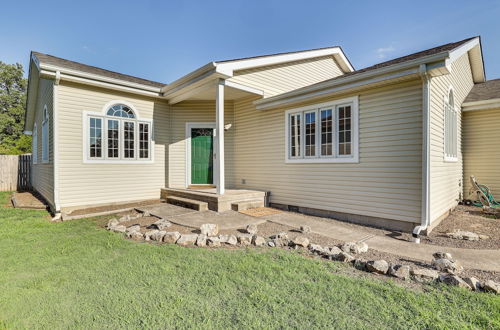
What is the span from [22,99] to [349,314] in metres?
33.7

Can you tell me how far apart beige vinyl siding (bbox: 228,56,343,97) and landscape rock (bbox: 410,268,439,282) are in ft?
19.0

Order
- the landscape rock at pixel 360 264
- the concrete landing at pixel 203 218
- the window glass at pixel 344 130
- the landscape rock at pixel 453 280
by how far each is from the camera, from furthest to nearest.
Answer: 1. the window glass at pixel 344 130
2. the concrete landing at pixel 203 218
3. the landscape rock at pixel 360 264
4. the landscape rock at pixel 453 280

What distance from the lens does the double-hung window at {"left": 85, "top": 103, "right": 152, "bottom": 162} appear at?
6809 millimetres

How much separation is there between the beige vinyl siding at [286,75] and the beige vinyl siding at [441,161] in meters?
4.10

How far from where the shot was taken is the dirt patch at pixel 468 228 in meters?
4.16

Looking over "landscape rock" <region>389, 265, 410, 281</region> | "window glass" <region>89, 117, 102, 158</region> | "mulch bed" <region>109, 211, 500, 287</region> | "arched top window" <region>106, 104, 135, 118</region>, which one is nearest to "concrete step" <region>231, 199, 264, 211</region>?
"mulch bed" <region>109, 211, 500, 287</region>

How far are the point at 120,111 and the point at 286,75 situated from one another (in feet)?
17.4

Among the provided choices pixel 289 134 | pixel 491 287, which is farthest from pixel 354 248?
pixel 289 134

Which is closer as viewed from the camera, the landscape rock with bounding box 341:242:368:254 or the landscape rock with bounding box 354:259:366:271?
the landscape rock with bounding box 354:259:366:271

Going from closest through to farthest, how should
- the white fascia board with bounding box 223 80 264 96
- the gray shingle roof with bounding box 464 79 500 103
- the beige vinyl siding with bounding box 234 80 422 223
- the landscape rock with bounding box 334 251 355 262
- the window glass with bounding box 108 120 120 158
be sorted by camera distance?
the landscape rock with bounding box 334 251 355 262, the beige vinyl siding with bounding box 234 80 422 223, the white fascia board with bounding box 223 80 264 96, the window glass with bounding box 108 120 120 158, the gray shingle roof with bounding box 464 79 500 103

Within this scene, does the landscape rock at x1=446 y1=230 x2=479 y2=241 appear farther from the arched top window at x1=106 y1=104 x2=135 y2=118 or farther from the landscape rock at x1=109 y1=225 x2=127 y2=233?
the arched top window at x1=106 y1=104 x2=135 y2=118

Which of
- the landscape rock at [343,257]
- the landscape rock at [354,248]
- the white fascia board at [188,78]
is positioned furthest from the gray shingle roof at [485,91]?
the white fascia board at [188,78]

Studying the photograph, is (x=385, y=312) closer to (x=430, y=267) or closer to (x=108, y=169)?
(x=430, y=267)

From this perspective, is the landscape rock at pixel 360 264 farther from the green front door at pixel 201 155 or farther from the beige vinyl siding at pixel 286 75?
the green front door at pixel 201 155
